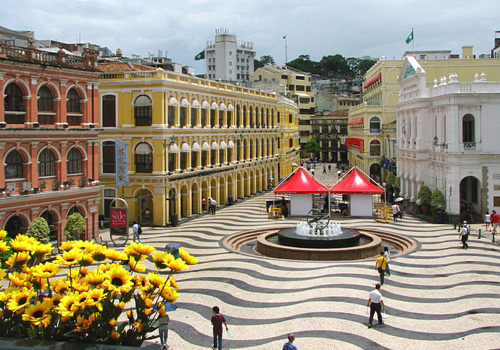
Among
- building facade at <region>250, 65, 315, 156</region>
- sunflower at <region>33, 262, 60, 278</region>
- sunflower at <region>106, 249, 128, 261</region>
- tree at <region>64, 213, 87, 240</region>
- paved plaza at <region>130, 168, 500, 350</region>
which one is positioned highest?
building facade at <region>250, 65, 315, 156</region>

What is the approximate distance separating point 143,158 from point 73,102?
949 cm

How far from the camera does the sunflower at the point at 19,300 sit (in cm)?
661

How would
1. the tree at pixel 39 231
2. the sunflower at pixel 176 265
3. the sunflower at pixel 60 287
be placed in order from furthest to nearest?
the tree at pixel 39 231 < the sunflower at pixel 176 265 < the sunflower at pixel 60 287

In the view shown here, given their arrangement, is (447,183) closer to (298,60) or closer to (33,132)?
(33,132)

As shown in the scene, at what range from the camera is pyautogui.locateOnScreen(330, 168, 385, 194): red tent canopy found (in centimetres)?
4128

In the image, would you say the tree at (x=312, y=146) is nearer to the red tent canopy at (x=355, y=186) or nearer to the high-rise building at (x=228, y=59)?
the high-rise building at (x=228, y=59)

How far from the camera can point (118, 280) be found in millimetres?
6984

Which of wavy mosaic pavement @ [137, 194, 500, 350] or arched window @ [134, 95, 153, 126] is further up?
arched window @ [134, 95, 153, 126]

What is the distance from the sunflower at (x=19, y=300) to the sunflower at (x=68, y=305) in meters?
0.54

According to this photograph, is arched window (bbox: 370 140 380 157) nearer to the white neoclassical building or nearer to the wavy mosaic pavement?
the white neoclassical building

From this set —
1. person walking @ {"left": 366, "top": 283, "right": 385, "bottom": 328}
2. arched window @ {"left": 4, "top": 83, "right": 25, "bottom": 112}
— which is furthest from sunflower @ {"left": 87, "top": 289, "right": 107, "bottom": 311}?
arched window @ {"left": 4, "top": 83, "right": 25, "bottom": 112}

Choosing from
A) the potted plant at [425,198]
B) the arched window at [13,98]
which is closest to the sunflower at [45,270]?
the arched window at [13,98]

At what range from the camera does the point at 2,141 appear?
2714 cm

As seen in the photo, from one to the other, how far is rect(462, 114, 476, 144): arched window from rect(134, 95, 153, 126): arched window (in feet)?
81.0
